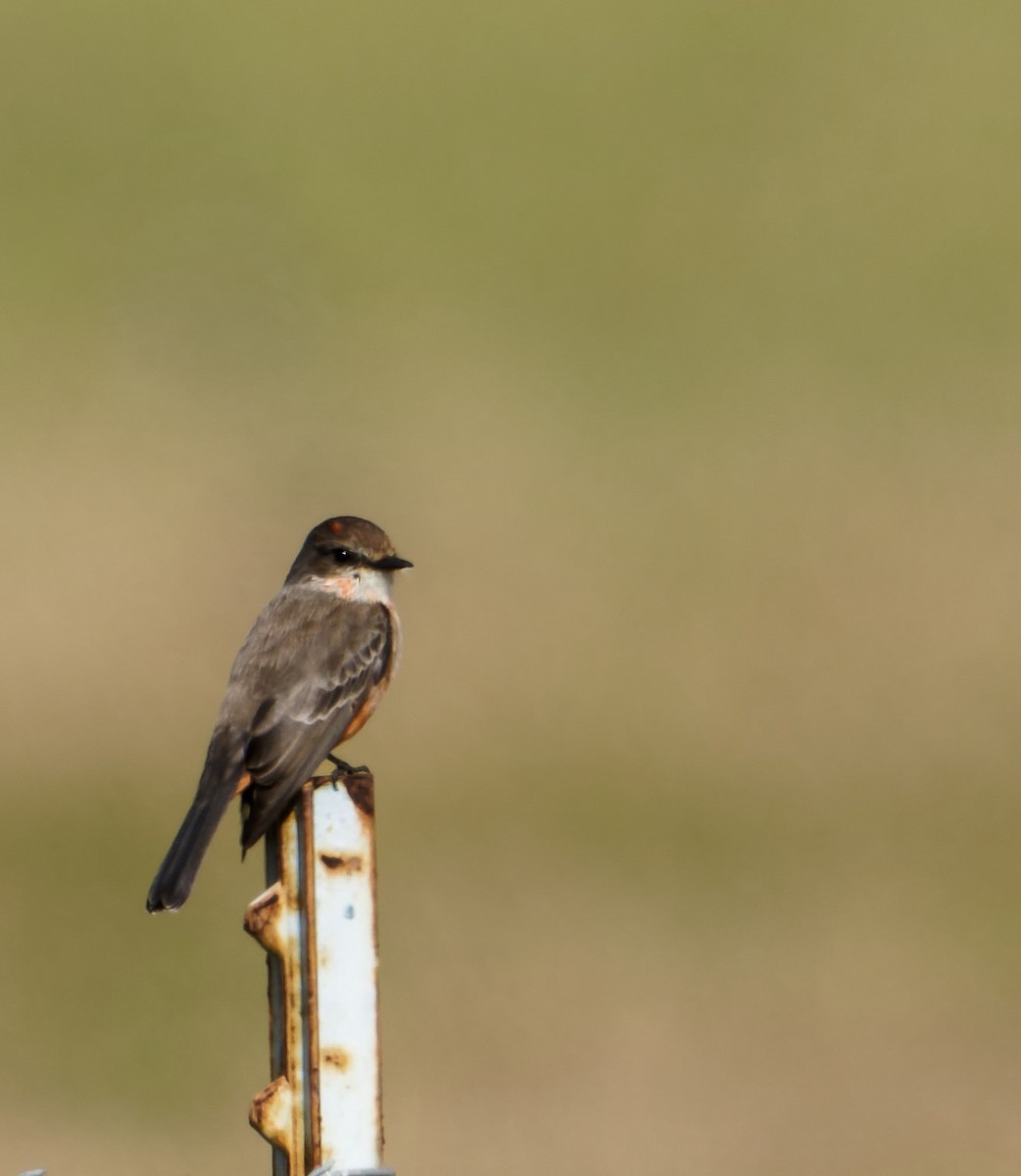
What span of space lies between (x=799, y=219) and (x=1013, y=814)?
17.2m

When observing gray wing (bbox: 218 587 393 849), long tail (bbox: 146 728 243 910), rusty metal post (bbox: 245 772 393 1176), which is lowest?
rusty metal post (bbox: 245 772 393 1176)

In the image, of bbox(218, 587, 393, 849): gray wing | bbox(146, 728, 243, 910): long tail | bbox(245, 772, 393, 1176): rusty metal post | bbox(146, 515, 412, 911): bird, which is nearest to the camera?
bbox(245, 772, 393, 1176): rusty metal post

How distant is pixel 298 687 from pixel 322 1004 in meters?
2.90

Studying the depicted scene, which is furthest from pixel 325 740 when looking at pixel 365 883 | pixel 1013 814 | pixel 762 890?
pixel 1013 814

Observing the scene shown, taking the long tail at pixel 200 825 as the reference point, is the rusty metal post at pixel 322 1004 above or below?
below

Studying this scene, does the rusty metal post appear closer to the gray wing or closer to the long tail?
the long tail

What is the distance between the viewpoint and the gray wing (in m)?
6.84

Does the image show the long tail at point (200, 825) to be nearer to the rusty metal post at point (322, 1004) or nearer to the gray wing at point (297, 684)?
the gray wing at point (297, 684)

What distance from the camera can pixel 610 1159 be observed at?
42.2 ft

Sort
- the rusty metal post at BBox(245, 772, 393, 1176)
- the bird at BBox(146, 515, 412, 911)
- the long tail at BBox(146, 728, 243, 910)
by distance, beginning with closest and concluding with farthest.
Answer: the rusty metal post at BBox(245, 772, 393, 1176) → the long tail at BBox(146, 728, 243, 910) → the bird at BBox(146, 515, 412, 911)

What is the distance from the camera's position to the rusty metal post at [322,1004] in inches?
181

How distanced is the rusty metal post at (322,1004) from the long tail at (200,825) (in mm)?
1372

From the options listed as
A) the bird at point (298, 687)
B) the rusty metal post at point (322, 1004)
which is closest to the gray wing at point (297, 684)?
the bird at point (298, 687)

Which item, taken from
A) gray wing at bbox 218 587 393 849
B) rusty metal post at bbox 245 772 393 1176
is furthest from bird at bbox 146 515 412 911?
rusty metal post at bbox 245 772 393 1176
